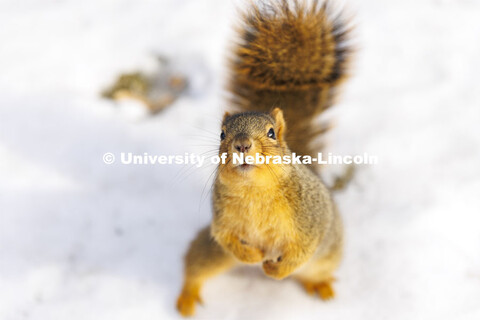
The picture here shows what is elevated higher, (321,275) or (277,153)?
(277,153)

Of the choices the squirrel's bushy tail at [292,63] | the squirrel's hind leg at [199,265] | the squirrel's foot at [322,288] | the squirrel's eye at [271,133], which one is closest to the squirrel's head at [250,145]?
the squirrel's eye at [271,133]

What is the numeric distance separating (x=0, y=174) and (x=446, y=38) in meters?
3.16

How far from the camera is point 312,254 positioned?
2.11m

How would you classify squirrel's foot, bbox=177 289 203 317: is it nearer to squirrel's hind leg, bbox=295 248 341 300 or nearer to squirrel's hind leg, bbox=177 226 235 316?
squirrel's hind leg, bbox=177 226 235 316

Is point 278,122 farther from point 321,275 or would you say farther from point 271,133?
point 321,275

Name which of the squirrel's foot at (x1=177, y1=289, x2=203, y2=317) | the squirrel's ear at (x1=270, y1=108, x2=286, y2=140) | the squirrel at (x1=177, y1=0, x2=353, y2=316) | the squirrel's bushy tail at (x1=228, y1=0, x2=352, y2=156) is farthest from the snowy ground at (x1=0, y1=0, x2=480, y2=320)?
the squirrel's ear at (x1=270, y1=108, x2=286, y2=140)

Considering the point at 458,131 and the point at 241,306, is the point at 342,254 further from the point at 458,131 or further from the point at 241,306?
the point at 458,131

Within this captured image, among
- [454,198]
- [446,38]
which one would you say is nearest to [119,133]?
[454,198]

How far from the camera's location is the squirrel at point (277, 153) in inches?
73.9

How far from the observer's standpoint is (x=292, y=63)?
225cm

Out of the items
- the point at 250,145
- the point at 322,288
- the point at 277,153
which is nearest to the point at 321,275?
the point at 322,288

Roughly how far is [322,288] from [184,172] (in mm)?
1100

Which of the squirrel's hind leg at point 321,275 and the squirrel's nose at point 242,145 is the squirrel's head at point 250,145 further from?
the squirrel's hind leg at point 321,275

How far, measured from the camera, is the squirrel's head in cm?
170
